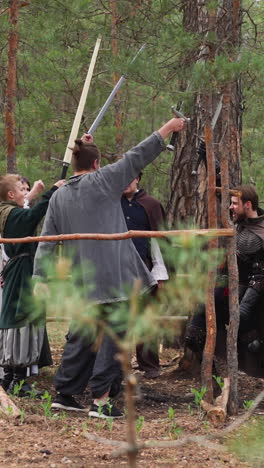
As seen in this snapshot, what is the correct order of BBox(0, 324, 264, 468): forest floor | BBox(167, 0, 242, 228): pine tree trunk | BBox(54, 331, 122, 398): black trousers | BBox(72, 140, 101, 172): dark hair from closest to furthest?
BBox(0, 324, 264, 468): forest floor
BBox(54, 331, 122, 398): black trousers
BBox(72, 140, 101, 172): dark hair
BBox(167, 0, 242, 228): pine tree trunk

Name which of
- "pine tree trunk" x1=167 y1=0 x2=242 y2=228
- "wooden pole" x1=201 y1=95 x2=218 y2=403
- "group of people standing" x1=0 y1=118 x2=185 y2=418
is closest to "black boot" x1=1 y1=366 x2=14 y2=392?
Result: "group of people standing" x1=0 y1=118 x2=185 y2=418

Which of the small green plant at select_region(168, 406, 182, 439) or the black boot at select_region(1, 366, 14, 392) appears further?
the black boot at select_region(1, 366, 14, 392)

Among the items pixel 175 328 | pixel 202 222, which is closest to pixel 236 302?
pixel 202 222

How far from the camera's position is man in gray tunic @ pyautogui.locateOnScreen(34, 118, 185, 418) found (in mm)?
4699

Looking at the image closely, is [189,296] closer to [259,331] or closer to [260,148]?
[259,331]

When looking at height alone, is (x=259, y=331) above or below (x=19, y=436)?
above

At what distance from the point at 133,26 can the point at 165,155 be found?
6518mm

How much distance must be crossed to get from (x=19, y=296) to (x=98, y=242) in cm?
106

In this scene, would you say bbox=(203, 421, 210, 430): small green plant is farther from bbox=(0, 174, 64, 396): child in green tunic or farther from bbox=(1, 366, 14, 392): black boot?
bbox=(1, 366, 14, 392): black boot

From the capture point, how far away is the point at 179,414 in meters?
4.98

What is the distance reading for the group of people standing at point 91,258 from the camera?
15.6ft

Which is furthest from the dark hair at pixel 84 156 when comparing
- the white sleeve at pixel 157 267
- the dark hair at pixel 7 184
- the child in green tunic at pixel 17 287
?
the white sleeve at pixel 157 267

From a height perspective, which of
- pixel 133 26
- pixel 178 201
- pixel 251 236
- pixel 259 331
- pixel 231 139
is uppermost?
pixel 133 26

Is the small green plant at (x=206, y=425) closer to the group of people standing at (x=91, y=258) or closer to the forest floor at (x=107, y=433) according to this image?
the forest floor at (x=107, y=433)
